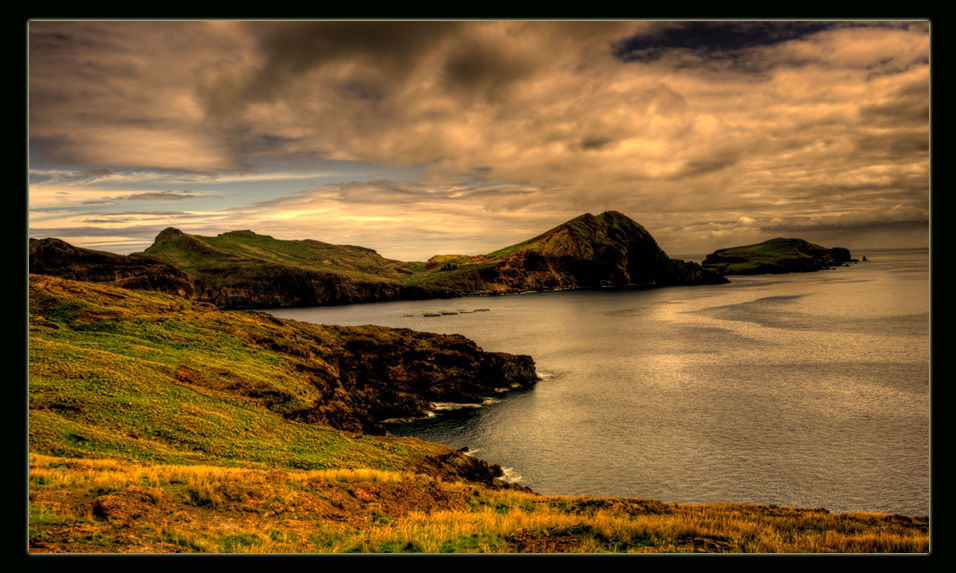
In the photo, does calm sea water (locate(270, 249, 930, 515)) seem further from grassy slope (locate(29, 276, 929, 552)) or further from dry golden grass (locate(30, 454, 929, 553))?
grassy slope (locate(29, 276, 929, 552))

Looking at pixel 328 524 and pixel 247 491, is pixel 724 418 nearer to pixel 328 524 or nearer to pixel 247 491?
pixel 328 524

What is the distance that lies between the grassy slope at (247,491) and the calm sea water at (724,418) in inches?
506

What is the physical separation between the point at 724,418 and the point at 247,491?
56.9 metres

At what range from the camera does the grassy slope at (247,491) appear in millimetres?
13039

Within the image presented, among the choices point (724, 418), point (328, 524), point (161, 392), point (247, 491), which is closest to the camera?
point (328, 524)

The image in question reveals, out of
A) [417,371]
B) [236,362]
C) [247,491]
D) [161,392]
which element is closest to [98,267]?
[417,371]

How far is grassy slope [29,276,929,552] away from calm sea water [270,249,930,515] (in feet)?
42.2

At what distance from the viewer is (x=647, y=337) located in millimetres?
115250

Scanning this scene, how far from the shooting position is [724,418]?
56344 millimetres

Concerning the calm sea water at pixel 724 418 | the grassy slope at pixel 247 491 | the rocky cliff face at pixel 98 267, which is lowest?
the calm sea water at pixel 724 418

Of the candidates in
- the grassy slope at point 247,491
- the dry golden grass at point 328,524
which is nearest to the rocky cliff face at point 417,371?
the grassy slope at point 247,491

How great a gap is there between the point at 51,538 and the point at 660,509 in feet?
75.5

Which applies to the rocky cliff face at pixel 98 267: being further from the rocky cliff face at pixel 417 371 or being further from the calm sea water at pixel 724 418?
the calm sea water at pixel 724 418

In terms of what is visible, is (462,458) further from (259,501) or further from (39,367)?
(39,367)
